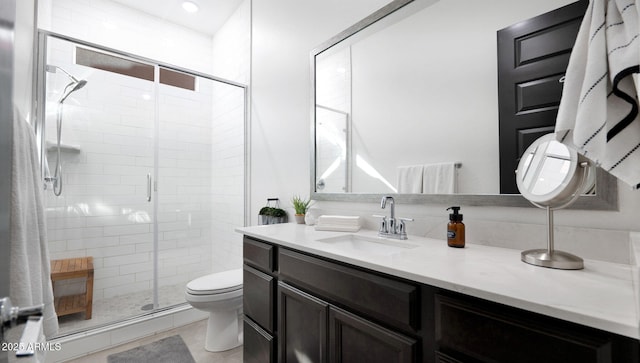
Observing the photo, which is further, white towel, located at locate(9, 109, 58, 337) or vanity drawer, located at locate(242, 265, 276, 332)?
vanity drawer, located at locate(242, 265, 276, 332)

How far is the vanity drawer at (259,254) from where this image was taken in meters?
1.41

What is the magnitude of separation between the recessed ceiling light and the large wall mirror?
1938 millimetres

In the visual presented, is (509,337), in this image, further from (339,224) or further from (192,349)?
(192,349)

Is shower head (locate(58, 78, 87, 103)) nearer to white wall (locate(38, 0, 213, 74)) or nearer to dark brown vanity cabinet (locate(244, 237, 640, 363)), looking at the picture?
white wall (locate(38, 0, 213, 74))

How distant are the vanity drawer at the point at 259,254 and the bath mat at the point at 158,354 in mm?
973

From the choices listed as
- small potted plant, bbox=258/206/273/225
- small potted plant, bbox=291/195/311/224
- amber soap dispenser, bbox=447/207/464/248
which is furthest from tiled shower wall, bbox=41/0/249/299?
amber soap dispenser, bbox=447/207/464/248

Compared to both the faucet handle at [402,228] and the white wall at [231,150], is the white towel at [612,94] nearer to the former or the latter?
the faucet handle at [402,228]

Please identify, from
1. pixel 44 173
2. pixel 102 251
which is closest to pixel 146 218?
pixel 102 251

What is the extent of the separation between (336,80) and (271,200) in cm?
107

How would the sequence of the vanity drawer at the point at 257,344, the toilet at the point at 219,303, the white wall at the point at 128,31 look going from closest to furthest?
1. the vanity drawer at the point at 257,344
2. the toilet at the point at 219,303
3. the white wall at the point at 128,31

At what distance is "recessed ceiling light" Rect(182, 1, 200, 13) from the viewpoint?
297 centimetres

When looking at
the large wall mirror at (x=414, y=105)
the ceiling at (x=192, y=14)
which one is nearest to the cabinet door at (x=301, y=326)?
the large wall mirror at (x=414, y=105)

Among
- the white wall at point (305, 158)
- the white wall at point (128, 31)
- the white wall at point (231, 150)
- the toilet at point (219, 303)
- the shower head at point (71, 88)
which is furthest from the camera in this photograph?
the white wall at point (231, 150)

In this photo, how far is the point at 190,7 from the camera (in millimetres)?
3035
